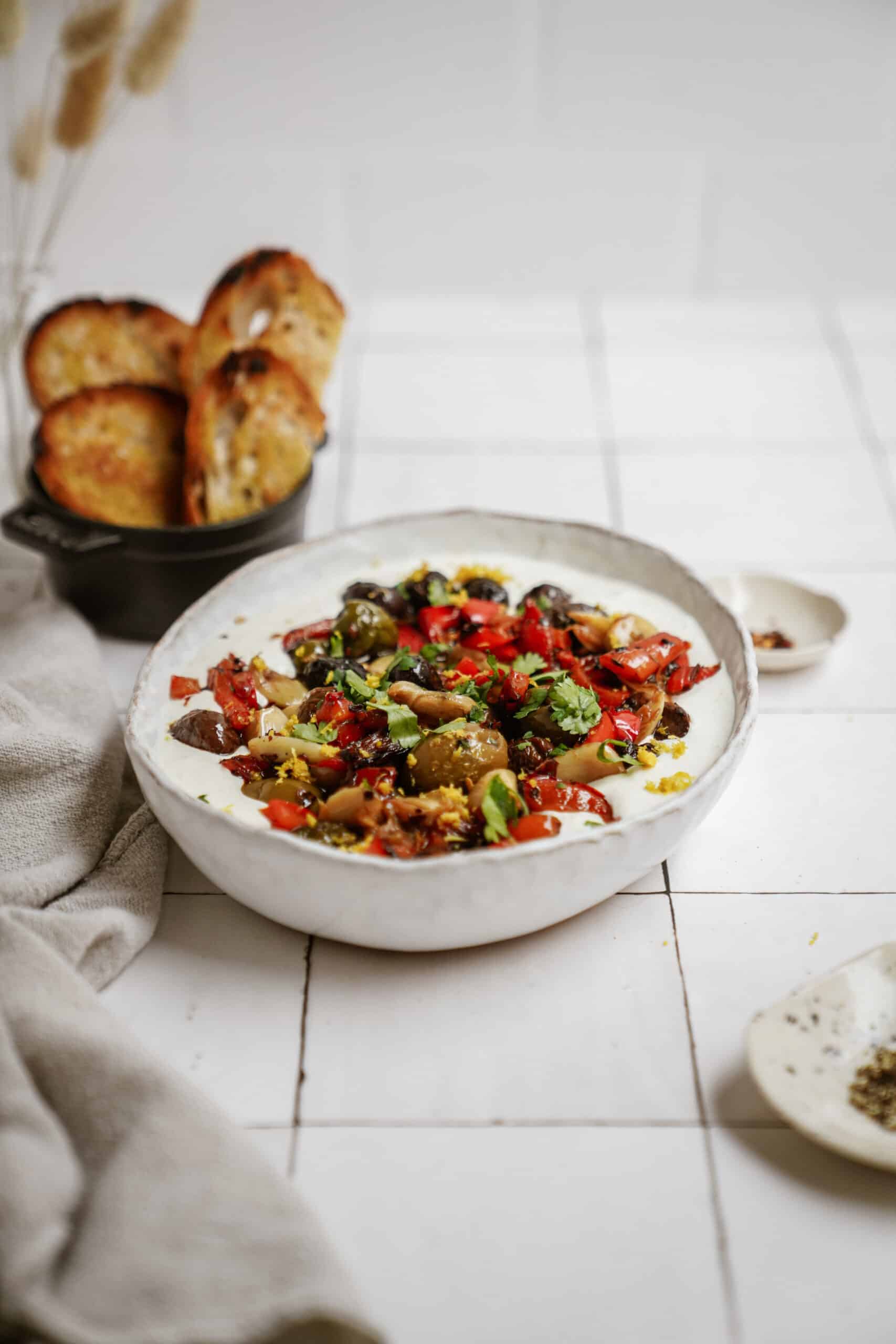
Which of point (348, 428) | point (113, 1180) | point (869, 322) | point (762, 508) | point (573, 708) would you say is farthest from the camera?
point (869, 322)

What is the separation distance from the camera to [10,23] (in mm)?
2203

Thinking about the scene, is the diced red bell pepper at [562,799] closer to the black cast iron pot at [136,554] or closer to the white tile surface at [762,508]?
the black cast iron pot at [136,554]

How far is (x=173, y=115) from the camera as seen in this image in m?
3.62

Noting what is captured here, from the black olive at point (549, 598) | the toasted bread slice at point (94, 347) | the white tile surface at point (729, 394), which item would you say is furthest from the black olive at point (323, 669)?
the white tile surface at point (729, 394)

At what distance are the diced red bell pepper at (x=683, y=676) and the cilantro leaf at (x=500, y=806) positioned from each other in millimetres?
408

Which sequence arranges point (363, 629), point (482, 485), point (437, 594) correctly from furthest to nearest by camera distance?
1. point (482, 485)
2. point (437, 594)
3. point (363, 629)

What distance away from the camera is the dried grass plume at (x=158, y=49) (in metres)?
2.40

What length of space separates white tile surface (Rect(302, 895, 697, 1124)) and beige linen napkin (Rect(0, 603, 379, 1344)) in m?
0.23

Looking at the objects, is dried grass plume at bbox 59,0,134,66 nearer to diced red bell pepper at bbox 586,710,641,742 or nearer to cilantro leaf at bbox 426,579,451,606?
cilantro leaf at bbox 426,579,451,606

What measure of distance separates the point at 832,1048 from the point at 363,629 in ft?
3.24

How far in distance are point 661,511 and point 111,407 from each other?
1.30 meters

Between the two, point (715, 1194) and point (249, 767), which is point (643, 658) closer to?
point (249, 767)

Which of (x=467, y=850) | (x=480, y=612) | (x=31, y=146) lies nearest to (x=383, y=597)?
(x=480, y=612)

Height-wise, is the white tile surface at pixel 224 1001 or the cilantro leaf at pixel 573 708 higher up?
the cilantro leaf at pixel 573 708
